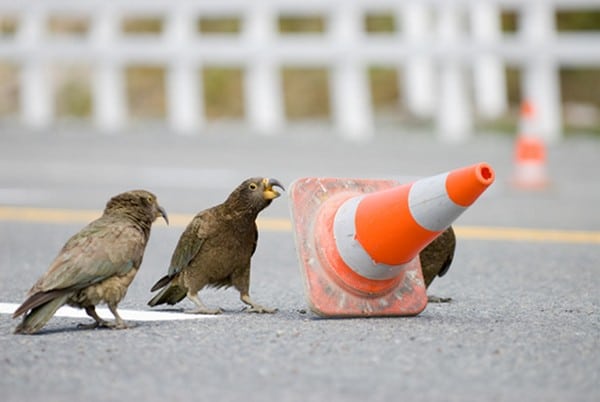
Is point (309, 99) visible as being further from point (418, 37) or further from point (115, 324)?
point (115, 324)

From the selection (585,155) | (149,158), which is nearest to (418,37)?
(585,155)

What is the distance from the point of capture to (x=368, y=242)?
5.48 metres

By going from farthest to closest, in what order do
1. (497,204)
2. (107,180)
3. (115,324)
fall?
(107,180) → (497,204) → (115,324)

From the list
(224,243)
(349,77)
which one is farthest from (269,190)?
(349,77)

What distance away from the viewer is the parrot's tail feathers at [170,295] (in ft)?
19.3

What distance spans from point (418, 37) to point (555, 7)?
1.69 meters

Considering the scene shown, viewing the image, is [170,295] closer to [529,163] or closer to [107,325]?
[107,325]

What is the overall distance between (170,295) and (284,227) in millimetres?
4325

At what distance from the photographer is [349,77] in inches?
624

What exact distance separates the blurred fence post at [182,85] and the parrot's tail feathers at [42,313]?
1118 cm

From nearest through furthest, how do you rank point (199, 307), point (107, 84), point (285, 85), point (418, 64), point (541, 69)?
point (199, 307) → point (541, 69) → point (107, 84) → point (418, 64) → point (285, 85)

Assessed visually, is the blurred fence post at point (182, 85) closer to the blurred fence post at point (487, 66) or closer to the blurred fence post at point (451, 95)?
the blurred fence post at point (451, 95)

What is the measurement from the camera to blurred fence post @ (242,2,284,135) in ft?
53.0

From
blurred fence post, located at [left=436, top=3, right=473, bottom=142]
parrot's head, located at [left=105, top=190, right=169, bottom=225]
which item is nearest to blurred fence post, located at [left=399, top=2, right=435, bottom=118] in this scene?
blurred fence post, located at [left=436, top=3, right=473, bottom=142]
